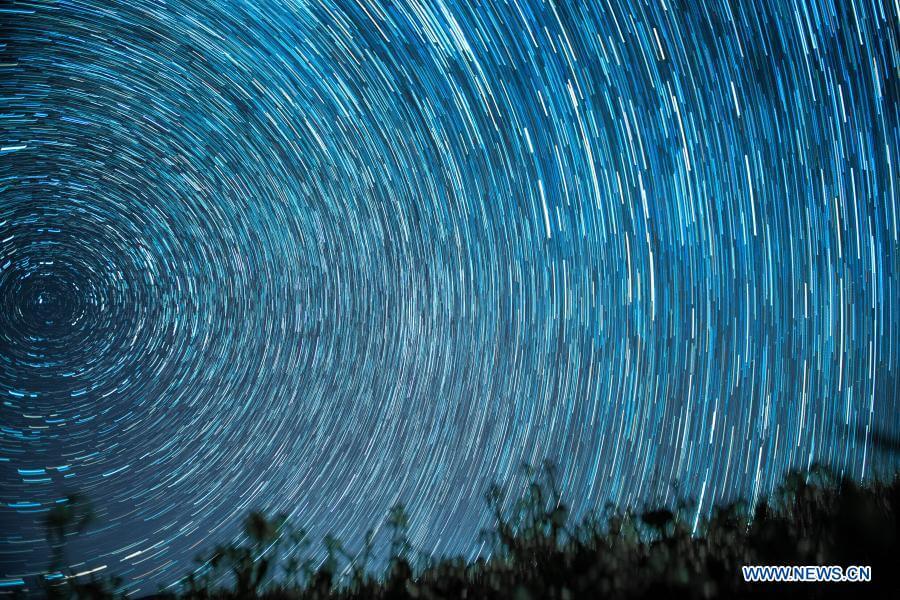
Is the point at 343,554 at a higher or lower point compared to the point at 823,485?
lower

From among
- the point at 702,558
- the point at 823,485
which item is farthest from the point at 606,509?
the point at 823,485

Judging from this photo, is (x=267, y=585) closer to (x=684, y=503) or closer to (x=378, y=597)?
(x=378, y=597)

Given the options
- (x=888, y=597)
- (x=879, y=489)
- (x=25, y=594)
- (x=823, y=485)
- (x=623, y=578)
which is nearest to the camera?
(x=888, y=597)

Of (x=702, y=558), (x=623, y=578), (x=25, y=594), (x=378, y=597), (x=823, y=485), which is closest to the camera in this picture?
(x=623, y=578)

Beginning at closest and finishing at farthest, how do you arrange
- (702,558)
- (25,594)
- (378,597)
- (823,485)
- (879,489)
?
(25,594) < (702,558) < (378,597) < (879,489) < (823,485)

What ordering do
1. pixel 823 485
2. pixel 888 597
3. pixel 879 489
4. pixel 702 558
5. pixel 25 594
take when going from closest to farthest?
pixel 888 597
pixel 25 594
pixel 702 558
pixel 879 489
pixel 823 485

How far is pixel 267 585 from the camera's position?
9.19ft

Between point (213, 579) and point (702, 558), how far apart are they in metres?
2.12

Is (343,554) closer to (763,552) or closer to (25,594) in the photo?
(25,594)

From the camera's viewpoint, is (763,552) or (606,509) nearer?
(763,552)

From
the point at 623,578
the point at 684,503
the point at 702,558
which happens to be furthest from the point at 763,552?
the point at 684,503

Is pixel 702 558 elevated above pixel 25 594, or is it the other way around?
pixel 702 558

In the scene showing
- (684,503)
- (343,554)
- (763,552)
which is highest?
(684,503)

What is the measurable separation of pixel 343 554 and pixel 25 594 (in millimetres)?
1187
